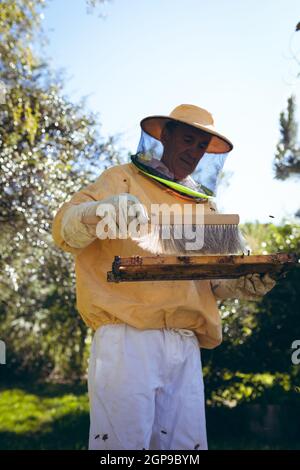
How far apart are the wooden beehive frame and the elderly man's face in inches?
24.7

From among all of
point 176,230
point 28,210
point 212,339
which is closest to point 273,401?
point 28,210

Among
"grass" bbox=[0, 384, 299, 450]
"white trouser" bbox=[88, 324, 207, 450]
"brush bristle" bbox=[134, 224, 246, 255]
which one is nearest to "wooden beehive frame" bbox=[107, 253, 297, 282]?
"brush bristle" bbox=[134, 224, 246, 255]

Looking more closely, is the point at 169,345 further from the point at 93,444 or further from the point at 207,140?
the point at 207,140

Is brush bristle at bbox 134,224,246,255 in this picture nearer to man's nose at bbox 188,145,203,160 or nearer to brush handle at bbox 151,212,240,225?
brush handle at bbox 151,212,240,225

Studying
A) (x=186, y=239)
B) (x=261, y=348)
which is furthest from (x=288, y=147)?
(x=186, y=239)

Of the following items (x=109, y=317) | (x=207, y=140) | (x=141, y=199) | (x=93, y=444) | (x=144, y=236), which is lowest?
(x=93, y=444)

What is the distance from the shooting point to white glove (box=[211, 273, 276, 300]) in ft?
8.75

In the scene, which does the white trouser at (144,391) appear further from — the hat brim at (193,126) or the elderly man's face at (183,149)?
the hat brim at (193,126)

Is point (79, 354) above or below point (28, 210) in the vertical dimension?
below

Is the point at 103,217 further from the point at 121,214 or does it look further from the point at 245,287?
the point at 245,287

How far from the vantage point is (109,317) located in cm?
255

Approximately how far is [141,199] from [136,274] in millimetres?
489

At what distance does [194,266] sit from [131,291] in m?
0.37

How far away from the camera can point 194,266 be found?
7.60 feet
